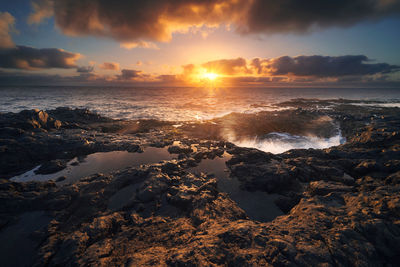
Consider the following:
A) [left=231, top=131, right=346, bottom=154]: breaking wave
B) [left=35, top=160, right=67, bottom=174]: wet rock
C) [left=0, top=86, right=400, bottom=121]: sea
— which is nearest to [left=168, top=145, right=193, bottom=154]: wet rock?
[left=231, top=131, right=346, bottom=154]: breaking wave

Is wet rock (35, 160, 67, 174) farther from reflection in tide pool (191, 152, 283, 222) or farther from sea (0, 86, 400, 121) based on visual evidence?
sea (0, 86, 400, 121)

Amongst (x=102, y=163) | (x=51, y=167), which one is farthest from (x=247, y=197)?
(x=51, y=167)

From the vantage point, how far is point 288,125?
93.4ft

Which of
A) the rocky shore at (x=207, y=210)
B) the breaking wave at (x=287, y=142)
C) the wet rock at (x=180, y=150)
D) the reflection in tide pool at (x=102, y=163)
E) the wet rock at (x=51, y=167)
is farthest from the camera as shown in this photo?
the breaking wave at (x=287, y=142)

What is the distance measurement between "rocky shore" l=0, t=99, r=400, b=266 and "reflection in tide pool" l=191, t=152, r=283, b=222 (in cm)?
7

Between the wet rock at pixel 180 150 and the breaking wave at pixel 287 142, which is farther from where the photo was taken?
the breaking wave at pixel 287 142

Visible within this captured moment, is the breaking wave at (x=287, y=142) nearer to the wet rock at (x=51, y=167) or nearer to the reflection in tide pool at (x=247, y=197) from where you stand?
the reflection in tide pool at (x=247, y=197)

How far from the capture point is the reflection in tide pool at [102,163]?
1136 centimetres

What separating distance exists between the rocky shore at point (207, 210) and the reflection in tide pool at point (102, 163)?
0.58 meters

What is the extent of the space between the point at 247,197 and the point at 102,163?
12.0 metres

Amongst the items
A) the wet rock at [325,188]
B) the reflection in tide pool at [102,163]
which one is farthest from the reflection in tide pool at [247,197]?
the reflection in tide pool at [102,163]

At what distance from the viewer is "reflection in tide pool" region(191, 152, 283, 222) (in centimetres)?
→ 821

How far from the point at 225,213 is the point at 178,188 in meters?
3.14

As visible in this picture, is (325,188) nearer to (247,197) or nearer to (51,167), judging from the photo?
(247,197)
